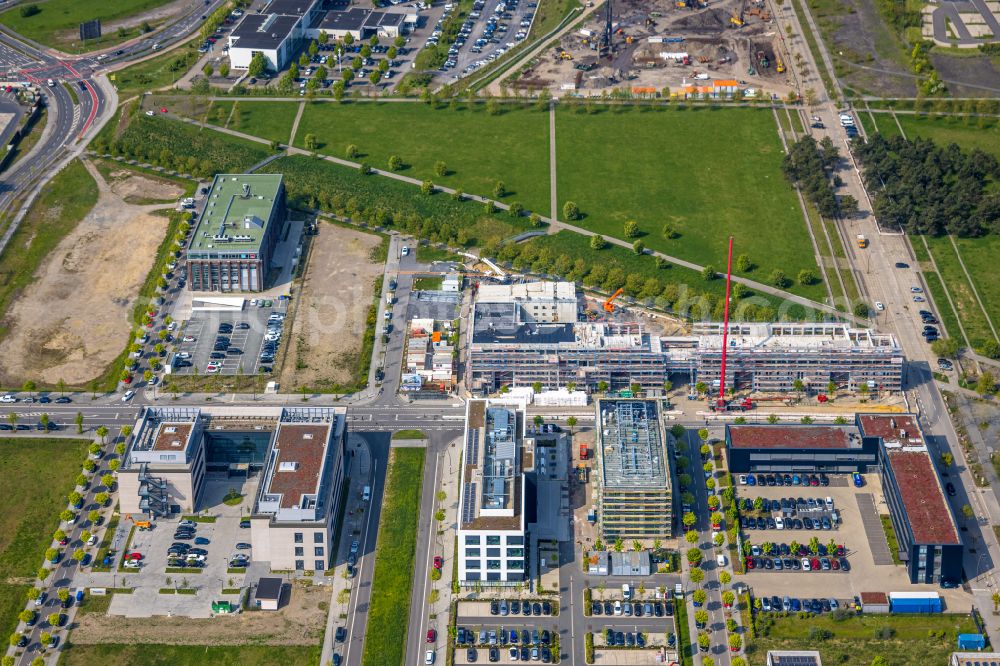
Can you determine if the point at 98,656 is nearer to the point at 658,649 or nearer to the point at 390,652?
the point at 390,652

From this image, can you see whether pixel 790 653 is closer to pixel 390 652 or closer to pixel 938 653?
pixel 938 653

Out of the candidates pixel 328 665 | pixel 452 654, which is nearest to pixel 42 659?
pixel 328 665

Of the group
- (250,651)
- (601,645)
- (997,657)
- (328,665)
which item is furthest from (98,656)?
(997,657)

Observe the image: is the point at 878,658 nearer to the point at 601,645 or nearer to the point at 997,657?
the point at 997,657

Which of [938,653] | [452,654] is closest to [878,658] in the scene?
[938,653]

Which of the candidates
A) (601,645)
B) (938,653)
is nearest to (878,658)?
(938,653)
